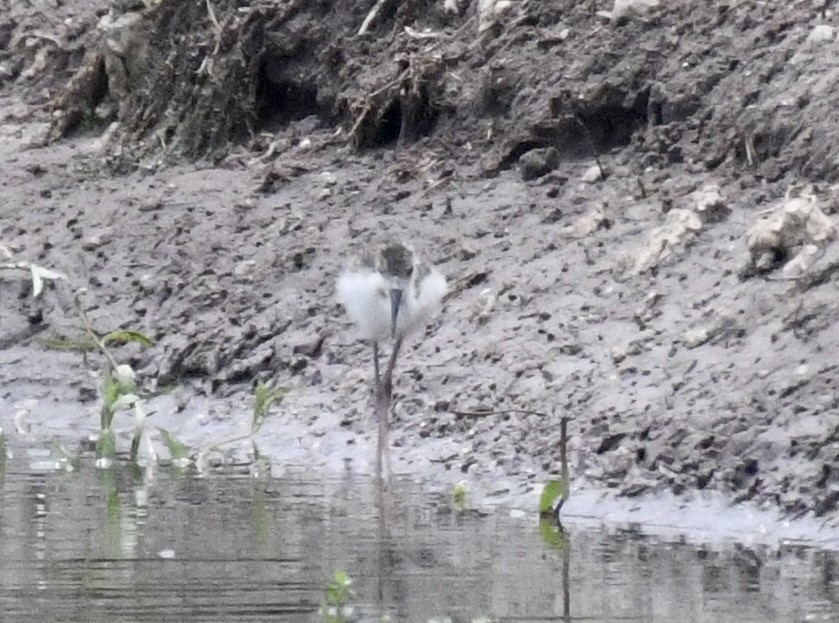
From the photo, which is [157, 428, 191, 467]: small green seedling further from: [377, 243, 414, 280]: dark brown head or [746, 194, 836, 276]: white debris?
[746, 194, 836, 276]: white debris

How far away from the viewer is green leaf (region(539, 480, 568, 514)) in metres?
7.76

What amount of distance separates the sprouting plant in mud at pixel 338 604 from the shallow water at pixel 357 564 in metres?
0.05

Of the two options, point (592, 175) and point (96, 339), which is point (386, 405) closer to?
point (96, 339)

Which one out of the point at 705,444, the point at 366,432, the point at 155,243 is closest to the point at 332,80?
the point at 155,243

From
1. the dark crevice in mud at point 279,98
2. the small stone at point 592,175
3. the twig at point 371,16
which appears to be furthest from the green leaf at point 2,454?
the twig at point 371,16

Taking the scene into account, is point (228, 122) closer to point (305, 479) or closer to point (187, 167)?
point (187, 167)

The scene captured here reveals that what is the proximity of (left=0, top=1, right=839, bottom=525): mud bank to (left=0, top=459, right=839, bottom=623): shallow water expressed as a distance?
2.52 feet

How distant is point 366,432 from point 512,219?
172 centimetres

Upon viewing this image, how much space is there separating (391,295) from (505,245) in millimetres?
1125

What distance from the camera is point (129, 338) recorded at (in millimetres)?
10953

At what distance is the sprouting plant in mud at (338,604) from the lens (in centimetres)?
596

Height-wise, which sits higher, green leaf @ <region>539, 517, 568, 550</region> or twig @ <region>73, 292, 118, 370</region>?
twig @ <region>73, 292, 118, 370</region>

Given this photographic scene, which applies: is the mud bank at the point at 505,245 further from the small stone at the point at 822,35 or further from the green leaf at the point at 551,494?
the green leaf at the point at 551,494

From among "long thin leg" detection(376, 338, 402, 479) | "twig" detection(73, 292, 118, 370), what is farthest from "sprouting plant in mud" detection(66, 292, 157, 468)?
"long thin leg" detection(376, 338, 402, 479)
